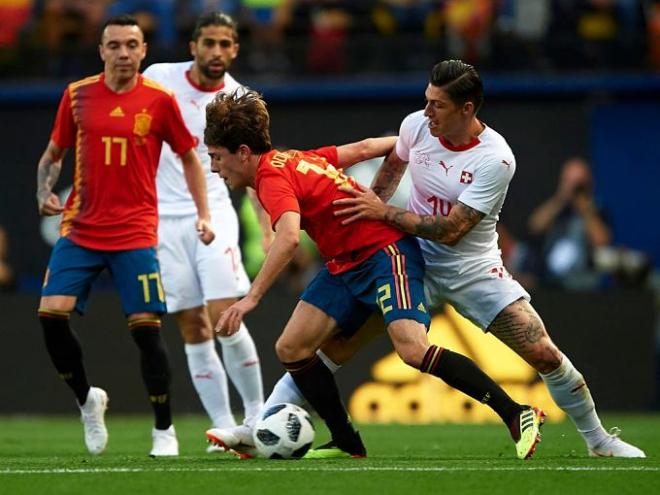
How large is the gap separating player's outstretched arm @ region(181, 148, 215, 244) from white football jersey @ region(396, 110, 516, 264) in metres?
1.58

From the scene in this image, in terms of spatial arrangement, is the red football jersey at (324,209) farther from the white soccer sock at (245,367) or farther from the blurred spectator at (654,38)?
the blurred spectator at (654,38)

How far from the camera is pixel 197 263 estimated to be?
10.0 metres

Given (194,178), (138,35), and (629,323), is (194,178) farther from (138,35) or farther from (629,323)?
(629,323)

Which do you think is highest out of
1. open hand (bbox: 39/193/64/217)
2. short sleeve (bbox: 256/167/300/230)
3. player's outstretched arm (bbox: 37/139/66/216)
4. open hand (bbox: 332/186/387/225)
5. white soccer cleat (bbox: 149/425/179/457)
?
short sleeve (bbox: 256/167/300/230)

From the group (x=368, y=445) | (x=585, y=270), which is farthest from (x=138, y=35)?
(x=585, y=270)

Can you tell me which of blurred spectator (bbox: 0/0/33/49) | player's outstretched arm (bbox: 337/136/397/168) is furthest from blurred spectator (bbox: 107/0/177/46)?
player's outstretched arm (bbox: 337/136/397/168)

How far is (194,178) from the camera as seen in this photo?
31.0 ft

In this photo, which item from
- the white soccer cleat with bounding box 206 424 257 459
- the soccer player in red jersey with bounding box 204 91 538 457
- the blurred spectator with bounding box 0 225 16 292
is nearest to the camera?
the soccer player in red jersey with bounding box 204 91 538 457

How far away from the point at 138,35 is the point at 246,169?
1.74 metres

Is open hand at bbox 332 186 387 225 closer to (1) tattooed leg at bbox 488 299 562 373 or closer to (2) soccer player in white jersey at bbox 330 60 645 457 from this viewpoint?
(2) soccer player in white jersey at bbox 330 60 645 457

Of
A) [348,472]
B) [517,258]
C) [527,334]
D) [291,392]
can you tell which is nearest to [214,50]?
[291,392]

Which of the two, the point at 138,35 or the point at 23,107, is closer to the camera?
the point at 138,35

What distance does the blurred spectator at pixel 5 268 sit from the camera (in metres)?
15.2

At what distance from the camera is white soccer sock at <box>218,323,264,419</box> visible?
9.98 m
